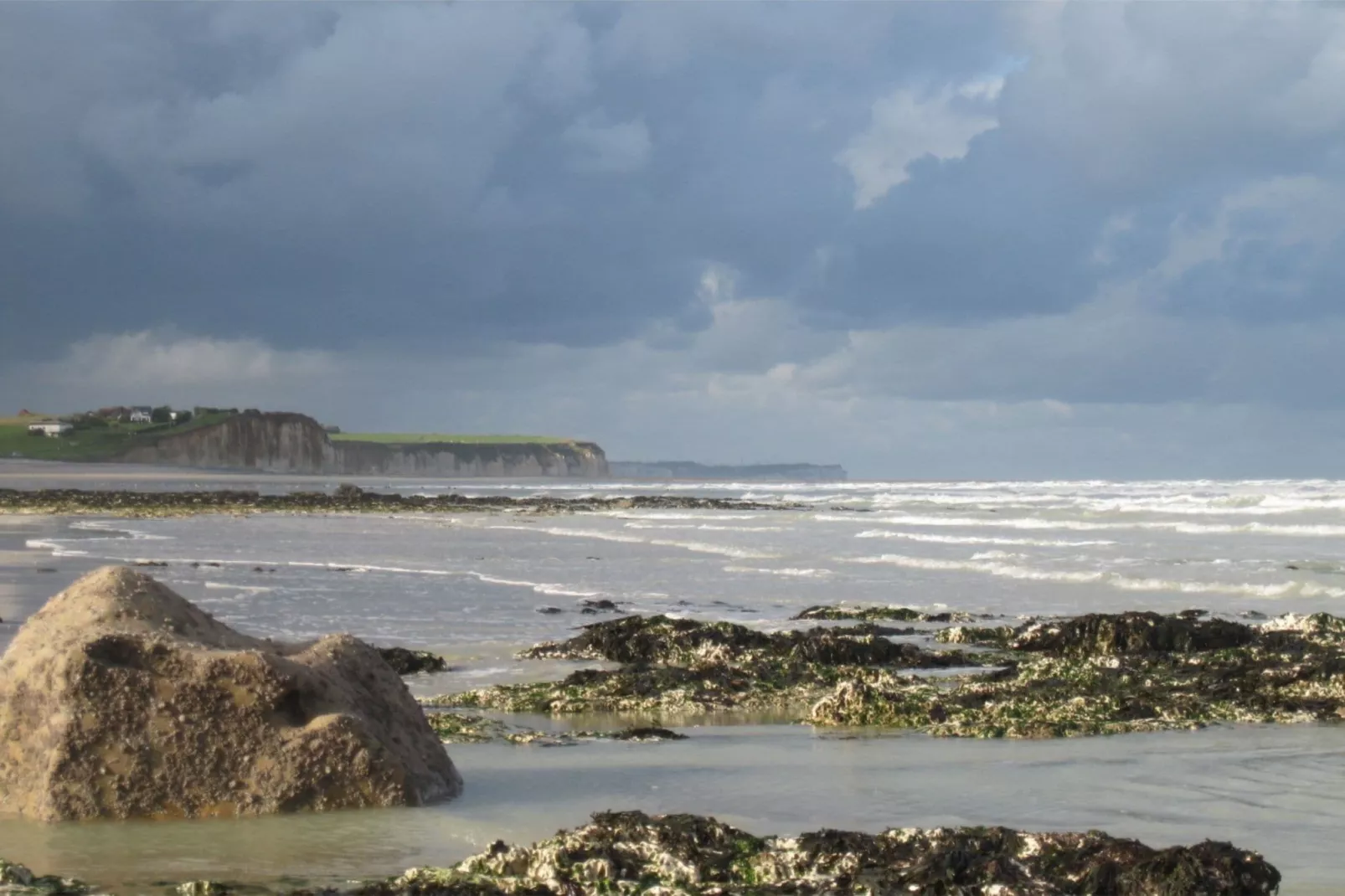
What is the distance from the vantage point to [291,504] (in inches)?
2237

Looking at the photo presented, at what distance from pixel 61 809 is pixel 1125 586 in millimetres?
17112

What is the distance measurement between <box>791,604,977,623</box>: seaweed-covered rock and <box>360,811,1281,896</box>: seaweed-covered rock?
10.8 m

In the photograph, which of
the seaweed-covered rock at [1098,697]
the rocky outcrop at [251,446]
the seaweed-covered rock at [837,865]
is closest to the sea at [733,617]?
the seaweed-covered rock at [1098,697]

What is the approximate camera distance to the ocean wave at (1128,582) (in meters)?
20.0

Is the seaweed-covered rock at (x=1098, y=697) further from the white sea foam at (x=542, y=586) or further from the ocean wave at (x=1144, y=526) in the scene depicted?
the ocean wave at (x=1144, y=526)

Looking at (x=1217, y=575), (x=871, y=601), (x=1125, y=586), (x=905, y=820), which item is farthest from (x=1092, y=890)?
(x=1217, y=575)

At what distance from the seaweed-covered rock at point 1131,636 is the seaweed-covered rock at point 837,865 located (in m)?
8.25

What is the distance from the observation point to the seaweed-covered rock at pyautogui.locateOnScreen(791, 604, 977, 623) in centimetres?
1669

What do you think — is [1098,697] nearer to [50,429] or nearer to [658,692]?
[658,692]

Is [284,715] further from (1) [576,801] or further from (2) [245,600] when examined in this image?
(2) [245,600]

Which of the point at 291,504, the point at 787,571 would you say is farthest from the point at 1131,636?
the point at 291,504

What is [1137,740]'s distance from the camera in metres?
9.01

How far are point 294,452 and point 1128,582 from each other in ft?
470

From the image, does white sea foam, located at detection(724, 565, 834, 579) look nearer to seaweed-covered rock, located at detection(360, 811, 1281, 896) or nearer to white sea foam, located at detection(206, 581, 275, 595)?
white sea foam, located at detection(206, 581, 275, 595)
